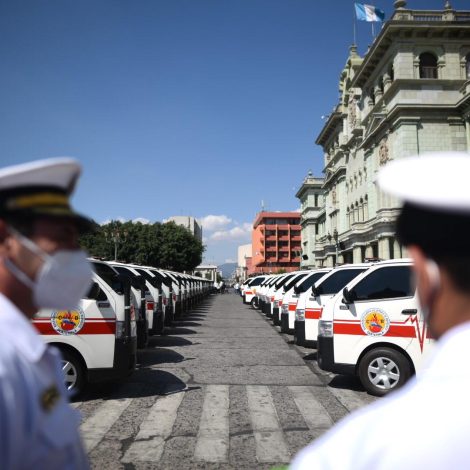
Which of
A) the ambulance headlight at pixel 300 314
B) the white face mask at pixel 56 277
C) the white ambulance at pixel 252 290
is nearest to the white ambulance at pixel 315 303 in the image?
the ambulance headlight at pixel 300 314

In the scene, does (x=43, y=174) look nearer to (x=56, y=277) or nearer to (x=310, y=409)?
(x=56, y=277)

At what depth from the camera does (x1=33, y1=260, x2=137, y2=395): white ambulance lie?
674 cm

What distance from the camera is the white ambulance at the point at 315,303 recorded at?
1012cm

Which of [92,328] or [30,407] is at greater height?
[30,407]

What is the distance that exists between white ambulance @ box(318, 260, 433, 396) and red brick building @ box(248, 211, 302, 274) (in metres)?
120

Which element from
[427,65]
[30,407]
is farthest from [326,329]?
[427,65]

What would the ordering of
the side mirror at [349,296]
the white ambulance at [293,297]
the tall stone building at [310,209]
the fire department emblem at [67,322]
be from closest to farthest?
1. the fire department emblem at [67,322]
2. the side mirror at [349,296]
3. the white ambulance at [293,297]
4. the tall stone building at [310,209]

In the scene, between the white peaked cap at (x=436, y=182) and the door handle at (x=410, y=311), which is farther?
the door handle at (x=410, y=311)

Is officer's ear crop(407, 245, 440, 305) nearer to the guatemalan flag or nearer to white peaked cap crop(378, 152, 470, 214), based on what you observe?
white peaked cap crop(378, 152, 470, 214)

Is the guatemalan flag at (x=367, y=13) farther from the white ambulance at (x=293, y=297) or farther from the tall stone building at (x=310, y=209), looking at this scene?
the tall stone building at (x=310, y=209)

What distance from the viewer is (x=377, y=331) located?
716cm

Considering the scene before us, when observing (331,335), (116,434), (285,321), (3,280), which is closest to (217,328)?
(285,321)

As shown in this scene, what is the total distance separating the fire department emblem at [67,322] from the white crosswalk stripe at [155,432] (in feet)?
5.08

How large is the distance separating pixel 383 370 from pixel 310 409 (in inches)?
56.3
